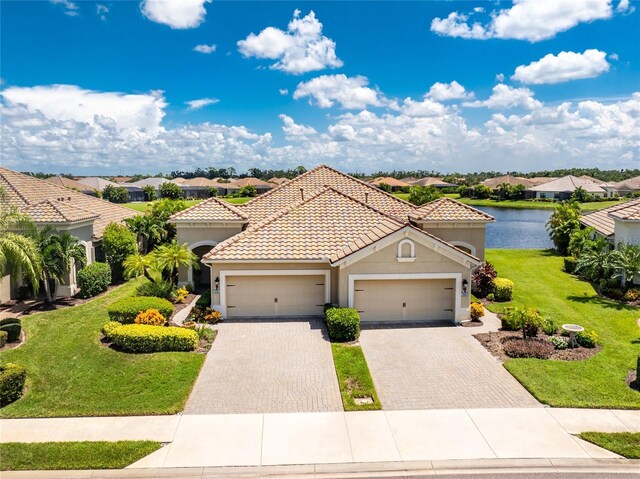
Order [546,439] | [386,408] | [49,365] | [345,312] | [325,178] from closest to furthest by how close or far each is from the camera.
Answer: [546,439]
[386,408]
[49,365]
[345,312]
[325,178]

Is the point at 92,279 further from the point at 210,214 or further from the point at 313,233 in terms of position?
the point at 313,233

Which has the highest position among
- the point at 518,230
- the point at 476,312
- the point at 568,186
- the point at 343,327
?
the point at 568,186

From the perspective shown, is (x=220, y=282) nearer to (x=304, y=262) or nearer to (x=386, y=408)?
(x=304, y=262)

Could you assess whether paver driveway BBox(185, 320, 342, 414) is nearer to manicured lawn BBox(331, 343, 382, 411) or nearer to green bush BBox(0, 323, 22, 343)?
manicured lawn BBox(331, 343, 382, 411)

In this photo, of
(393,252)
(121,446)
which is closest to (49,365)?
(121,446)

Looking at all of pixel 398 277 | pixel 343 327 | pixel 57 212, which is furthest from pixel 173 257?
pixel 398 277

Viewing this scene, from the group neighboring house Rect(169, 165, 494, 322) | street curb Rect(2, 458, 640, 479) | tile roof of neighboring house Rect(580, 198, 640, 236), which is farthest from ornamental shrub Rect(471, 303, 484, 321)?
tile roof of neighboring house Rect(580, 198, 640, 236)
